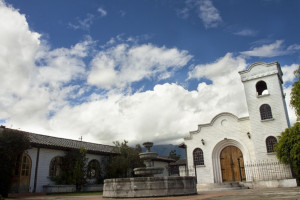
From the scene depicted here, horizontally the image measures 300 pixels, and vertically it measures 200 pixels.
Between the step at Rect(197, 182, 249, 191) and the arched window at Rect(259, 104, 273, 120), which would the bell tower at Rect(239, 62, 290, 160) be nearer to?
the arched window at Rect(259, 104, 273, 120)

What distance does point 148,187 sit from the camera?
10359 millimetres

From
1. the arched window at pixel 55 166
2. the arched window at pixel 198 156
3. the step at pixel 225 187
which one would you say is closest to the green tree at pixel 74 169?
the arched window at pixel 55 166

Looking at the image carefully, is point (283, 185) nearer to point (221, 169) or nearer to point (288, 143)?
point (288, 143)

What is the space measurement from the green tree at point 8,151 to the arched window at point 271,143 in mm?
16299

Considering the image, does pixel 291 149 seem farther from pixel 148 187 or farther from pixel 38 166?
pixel 38 166

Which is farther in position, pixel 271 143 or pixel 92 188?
pixel 92 188

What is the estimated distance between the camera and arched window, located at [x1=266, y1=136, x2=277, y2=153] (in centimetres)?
1852

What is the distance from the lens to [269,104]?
63.2ft

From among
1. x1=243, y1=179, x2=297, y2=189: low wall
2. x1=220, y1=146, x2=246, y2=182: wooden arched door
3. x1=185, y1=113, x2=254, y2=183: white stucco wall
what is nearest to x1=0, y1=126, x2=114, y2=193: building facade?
x1=185, y1=113, x2=254, y2=183: white stucco wall

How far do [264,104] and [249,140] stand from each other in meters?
2.95

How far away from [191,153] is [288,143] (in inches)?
311

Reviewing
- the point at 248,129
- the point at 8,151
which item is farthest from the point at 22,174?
the point at 248,129

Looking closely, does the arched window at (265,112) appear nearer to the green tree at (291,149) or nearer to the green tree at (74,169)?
the green tree at (291,149)

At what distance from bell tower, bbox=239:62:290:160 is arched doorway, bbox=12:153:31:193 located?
54.4ft
